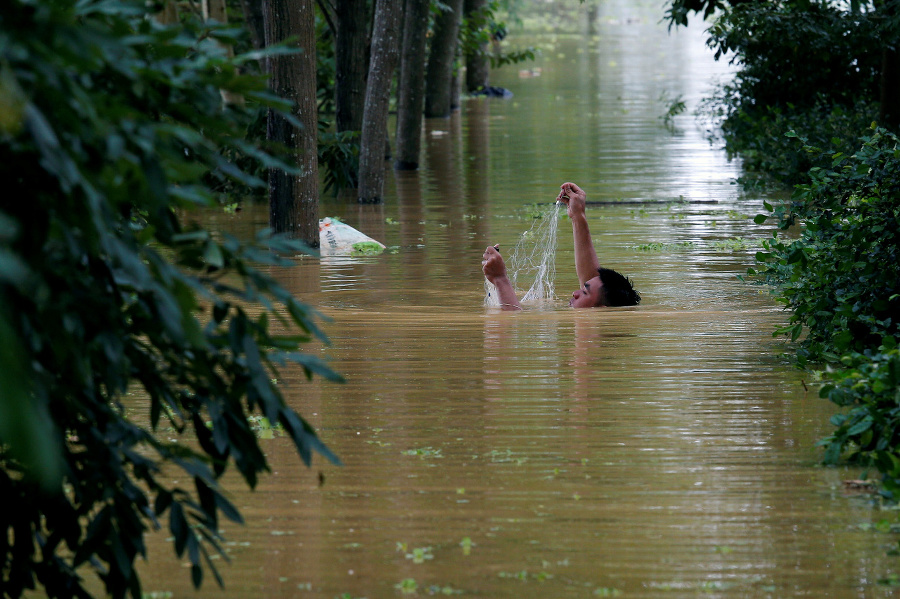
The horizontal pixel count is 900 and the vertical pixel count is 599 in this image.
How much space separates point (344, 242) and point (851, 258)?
5.36 meters

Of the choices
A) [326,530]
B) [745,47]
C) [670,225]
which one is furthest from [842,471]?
[745,47]

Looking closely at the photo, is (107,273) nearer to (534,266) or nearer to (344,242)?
(534,266)

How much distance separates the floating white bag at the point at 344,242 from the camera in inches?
389

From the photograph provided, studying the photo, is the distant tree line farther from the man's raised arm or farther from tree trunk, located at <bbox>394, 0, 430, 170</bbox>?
the man's raised arm

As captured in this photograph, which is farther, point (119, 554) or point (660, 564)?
point (660, 564)

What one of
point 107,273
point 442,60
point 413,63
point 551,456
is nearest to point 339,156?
point 413,63

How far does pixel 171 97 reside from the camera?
2537 millimetres

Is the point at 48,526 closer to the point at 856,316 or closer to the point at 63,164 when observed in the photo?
the point at 63,164

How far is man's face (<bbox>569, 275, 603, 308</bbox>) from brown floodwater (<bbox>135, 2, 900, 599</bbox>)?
20 centimetres

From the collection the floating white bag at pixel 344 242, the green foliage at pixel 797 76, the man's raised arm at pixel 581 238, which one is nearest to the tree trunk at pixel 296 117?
the floating white bag at pixel 344 242

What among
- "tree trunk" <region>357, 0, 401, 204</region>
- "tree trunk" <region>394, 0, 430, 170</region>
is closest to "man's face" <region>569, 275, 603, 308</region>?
"tree trunk" <region>357, 0, 401, 204</region>

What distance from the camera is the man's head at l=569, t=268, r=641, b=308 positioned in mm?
7270

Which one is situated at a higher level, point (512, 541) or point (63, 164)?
point (63, 164)

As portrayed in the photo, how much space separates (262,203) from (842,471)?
32.4 ft
